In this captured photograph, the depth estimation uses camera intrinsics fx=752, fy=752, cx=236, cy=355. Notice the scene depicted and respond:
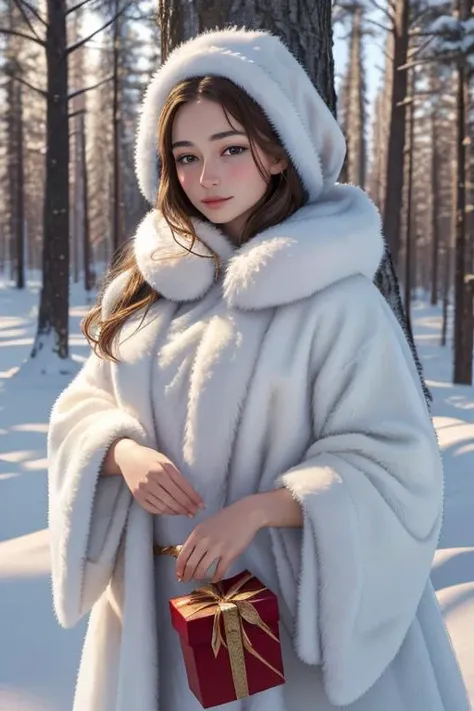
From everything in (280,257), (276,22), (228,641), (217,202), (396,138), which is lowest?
(228,641)

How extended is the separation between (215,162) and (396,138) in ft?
45.5

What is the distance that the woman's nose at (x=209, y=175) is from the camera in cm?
167

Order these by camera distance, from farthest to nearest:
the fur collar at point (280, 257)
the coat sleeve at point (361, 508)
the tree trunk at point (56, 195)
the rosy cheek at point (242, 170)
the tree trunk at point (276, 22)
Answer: the tree trunk at point (56, 195)
the tree trunk at point (276, 22)
the rosy cheek at point (242, 170)
the fur collar at point (280, 257)
the coat sleeve at point (361, 508)

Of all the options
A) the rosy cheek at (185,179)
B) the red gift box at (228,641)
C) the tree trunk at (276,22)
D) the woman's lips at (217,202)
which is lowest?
the red gift box at (228,641)

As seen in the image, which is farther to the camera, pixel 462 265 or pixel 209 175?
pixel 462 265

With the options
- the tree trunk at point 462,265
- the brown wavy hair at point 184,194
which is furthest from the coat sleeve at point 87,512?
the tree trunk at point 462,265

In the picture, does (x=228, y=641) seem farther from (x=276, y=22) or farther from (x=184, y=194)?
(x=276, y=22)

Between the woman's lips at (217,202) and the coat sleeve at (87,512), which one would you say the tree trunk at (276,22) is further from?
the coat sleeve at (87,512)

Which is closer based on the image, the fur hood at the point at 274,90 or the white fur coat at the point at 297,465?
the white fur coat at the point at 297,465

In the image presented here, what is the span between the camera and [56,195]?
36.5ft

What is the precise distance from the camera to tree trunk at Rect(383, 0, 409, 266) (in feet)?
47.3

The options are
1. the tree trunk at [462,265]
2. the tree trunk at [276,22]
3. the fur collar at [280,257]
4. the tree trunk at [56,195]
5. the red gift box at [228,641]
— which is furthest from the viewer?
the tree trunk at [462,265]

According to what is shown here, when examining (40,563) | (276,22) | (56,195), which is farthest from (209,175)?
(56,195)

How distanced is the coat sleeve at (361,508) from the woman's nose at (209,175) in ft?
1.36
